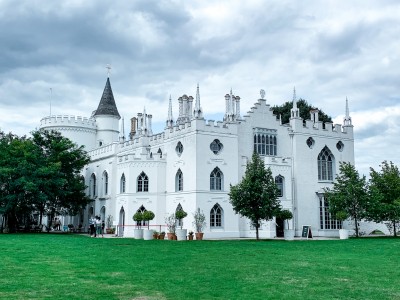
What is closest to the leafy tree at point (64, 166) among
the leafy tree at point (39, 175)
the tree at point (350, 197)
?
the leafy tree at point (39, 175)

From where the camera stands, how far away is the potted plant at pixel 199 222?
34.8 m

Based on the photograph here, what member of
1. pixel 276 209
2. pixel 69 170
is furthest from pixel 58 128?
pixel 276 209

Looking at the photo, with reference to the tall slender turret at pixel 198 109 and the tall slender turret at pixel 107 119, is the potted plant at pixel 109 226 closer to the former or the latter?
the tall slender turret at pixel 198 109

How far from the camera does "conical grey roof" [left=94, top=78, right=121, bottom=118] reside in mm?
58625

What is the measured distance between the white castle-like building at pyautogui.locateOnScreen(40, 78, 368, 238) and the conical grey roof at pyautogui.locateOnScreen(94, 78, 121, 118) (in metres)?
10.7

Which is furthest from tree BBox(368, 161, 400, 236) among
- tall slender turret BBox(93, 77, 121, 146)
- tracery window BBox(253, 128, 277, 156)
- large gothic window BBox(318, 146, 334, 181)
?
tall slender turret BBox(93, 77, 121, 146)

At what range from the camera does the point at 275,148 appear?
42969 millimetres

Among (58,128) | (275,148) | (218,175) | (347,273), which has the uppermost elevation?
(58,128)

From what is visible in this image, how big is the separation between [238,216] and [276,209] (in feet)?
23.2

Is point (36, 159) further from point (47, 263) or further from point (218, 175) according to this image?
point (47, 263)

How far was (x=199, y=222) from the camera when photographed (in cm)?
Result: 3622

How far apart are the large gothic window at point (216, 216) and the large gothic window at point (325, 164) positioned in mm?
11406

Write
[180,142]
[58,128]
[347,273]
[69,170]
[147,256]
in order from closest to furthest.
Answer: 1. [347,273]
2. [147,256]
3. [180,142]
4. [69,170]
5. [58,128]

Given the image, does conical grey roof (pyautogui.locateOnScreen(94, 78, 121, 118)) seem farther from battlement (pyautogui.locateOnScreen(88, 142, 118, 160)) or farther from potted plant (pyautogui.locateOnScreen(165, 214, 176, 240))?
potted plant (pyautogui.locateOnScreen(165, 214, 176, 240))
